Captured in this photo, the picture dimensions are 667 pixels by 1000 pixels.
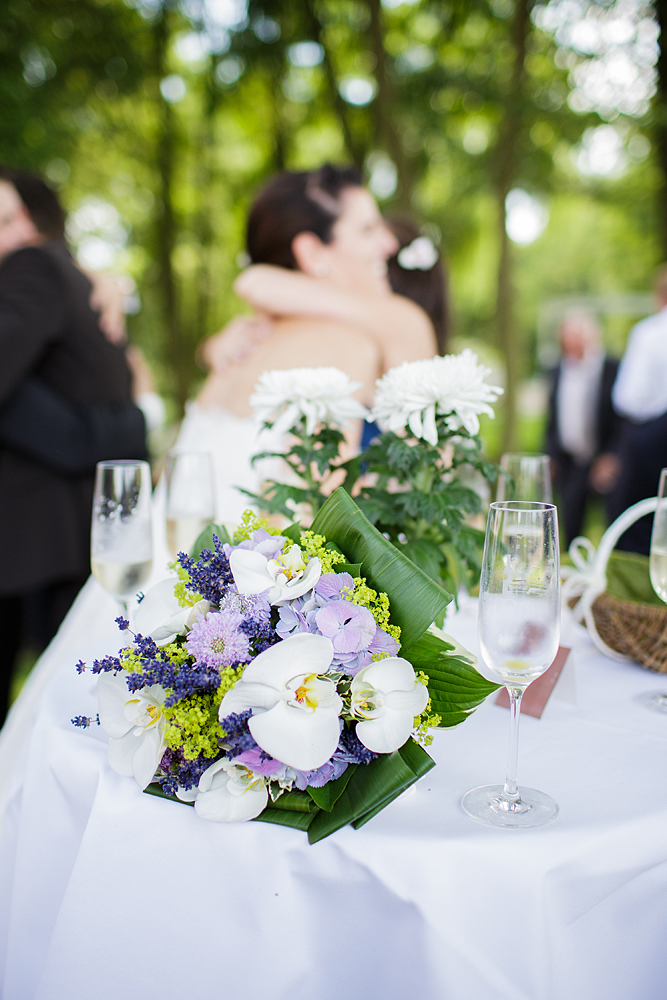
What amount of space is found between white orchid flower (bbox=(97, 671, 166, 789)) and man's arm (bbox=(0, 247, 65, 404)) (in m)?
1.48

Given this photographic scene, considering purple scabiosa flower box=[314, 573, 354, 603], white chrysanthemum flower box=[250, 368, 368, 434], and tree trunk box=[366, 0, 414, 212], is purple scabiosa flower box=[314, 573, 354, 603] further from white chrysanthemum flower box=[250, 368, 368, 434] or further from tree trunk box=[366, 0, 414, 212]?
tree trunk box=[366, 0, 414, 212]

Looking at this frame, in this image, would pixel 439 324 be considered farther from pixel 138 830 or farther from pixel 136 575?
pixel 138 830

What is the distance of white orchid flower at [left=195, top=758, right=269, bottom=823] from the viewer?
763 mm

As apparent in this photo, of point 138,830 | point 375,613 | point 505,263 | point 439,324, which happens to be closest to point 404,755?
point 375,613

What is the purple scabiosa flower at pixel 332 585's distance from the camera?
80 centimetres

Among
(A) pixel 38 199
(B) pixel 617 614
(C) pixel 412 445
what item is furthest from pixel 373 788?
(A) pixel 38 199

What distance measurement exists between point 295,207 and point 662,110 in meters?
3.91

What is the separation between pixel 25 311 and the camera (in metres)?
2.08

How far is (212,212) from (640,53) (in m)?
5.36

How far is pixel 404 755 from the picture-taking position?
0.79 meters

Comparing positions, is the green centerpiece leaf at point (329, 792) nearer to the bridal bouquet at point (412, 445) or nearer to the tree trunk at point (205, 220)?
the bridal bouquet at point (412, 445)

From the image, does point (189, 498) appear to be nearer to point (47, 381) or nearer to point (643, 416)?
point (47, 381)

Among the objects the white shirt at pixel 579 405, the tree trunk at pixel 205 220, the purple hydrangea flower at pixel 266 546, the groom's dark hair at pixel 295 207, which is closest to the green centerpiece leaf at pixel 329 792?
the purple hydrangea flower at pixel 266 546

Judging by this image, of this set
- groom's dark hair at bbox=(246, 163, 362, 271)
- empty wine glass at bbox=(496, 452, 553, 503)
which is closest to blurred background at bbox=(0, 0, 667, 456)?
groom's dark hair at bbox=(246, 163, 362, 271)
